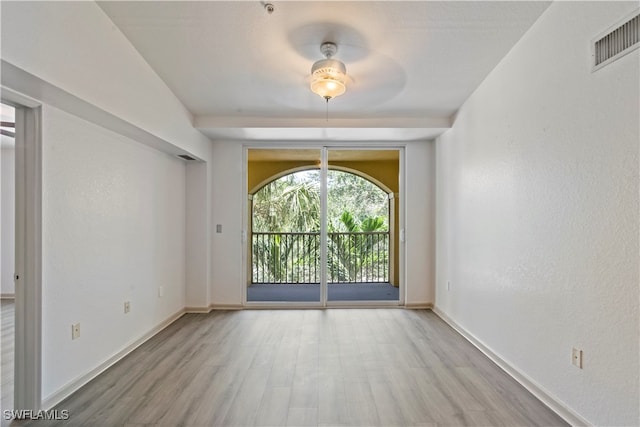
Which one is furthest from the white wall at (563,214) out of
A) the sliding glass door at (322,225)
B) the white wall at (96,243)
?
the white wall at (96,243)

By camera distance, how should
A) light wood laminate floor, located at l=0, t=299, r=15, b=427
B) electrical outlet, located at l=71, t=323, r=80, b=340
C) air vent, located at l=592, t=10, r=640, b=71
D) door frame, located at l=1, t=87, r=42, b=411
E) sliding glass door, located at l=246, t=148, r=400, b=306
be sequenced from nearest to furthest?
air vent, located at l=592, t=10, r=640, b=71, door frame, located at l=1, t=87, r=42, b=411, light wood laminate floor, located at l=0, t=299, r=15, b=427, electrical outlet, located at l=71, t=323, r=80, b=340, sliding glass door, located at l=246, t=148, r=400, b=306

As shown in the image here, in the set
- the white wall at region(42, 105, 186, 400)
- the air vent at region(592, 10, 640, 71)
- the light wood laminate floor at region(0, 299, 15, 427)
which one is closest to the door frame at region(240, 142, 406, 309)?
the white wall at region(42, 105, 186, 400)

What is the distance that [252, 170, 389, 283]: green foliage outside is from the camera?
4.67 meters

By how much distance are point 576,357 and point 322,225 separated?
3019 millimetres

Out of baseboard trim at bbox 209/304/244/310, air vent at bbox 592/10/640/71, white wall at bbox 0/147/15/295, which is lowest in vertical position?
baseboard trim at bbox 209/304/244/310

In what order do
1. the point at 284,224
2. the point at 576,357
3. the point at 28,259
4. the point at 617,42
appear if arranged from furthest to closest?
the point at 284,224 → the point at 28,259 → the point at 576,357 → the point at 617,42

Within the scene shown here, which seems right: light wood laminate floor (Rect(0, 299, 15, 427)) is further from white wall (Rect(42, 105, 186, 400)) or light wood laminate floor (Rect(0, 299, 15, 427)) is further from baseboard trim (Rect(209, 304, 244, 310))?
baseboard trim (Rect(209, 304, 244, 310))

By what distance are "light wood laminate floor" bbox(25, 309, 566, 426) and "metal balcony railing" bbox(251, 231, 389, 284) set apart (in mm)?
1968

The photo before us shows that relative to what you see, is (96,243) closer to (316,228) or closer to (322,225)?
(322,225)

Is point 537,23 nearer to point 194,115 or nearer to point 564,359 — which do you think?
point 564,359

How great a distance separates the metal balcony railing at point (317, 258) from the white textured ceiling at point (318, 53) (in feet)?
7.29

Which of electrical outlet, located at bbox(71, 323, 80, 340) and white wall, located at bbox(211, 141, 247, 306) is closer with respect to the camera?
electrical outlet, located at bbox(71, 323, 80, 340)

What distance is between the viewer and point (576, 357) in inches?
69.6

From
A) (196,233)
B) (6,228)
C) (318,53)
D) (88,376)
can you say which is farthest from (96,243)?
(6,228)
